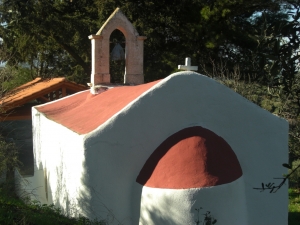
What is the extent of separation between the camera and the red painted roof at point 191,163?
5.46 metres

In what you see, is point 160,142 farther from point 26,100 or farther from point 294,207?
point 26,100

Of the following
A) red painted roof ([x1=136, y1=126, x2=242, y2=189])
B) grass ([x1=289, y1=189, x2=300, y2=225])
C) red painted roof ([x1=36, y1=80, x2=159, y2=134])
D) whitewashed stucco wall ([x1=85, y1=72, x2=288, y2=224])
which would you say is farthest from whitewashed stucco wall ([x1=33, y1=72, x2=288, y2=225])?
grass ([x1=289, y1=189, x2=300, y2=225])

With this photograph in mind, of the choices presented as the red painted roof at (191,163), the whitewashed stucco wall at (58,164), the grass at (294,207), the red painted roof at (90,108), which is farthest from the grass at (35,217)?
the grass at (294,207)

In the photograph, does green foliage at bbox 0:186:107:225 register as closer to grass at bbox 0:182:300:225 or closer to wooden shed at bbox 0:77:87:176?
grass at bbox 0:182:300:225

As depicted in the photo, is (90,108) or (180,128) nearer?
(180,128)

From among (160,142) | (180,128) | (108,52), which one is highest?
(108,52)

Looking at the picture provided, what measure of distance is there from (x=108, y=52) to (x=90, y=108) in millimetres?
1677

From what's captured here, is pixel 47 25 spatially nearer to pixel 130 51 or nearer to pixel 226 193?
pixel 130 51

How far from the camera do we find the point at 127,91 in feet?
23.4

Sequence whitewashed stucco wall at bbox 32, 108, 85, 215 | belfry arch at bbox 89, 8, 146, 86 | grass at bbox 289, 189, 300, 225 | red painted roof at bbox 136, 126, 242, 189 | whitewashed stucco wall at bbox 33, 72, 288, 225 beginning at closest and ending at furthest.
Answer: red painted roof at bbox 136, 126, 242, 189 < whitewashed stucco wall at bbox 33, 72, 288, 225 < whitewashed stucco wall at bbox 32, 108, 85, 215 < belfry arch at bbox 89, 8, 146, 86 < grass at bbox 289, 189, 300, 225

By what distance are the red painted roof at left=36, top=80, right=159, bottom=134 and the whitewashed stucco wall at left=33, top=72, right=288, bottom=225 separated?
12.9 inches

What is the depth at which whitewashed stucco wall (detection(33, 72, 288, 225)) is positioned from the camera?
5.61 m

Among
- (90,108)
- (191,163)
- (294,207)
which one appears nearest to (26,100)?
(90,108)

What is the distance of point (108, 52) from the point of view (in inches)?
343
